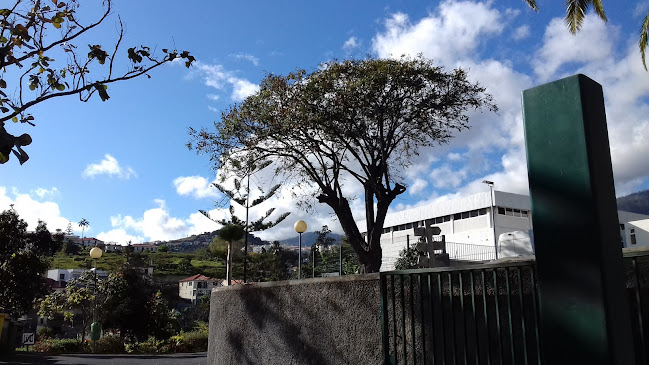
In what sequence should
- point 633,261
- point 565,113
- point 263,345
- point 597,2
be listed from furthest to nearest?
point 597,2
point 263,345
point 633,261
point 565,113

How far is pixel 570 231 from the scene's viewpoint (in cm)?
251

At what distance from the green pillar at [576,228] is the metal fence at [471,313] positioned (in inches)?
62.4

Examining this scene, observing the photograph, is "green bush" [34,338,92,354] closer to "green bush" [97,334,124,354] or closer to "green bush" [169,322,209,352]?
"green bush" [97,334,124,354]

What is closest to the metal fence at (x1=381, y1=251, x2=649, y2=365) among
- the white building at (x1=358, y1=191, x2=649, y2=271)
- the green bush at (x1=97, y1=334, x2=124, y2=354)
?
the green bush at (x1=97, y1=334, x2=124, y2=354)

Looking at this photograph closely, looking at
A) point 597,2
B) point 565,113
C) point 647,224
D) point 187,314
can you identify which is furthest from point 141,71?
point 187,314

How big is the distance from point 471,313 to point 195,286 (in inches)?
3046

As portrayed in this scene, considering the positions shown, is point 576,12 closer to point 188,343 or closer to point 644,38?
point 644,38

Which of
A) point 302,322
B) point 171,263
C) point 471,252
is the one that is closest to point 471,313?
point 302,322

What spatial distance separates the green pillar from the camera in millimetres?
2412

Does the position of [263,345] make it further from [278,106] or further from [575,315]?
[278,106]

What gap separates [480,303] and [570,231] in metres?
2.31

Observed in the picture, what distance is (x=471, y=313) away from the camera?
4.72 meters

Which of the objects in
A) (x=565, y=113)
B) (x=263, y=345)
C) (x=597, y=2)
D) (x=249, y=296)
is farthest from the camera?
(x=597, y=2)

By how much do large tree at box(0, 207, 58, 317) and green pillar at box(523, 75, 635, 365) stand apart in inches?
852
